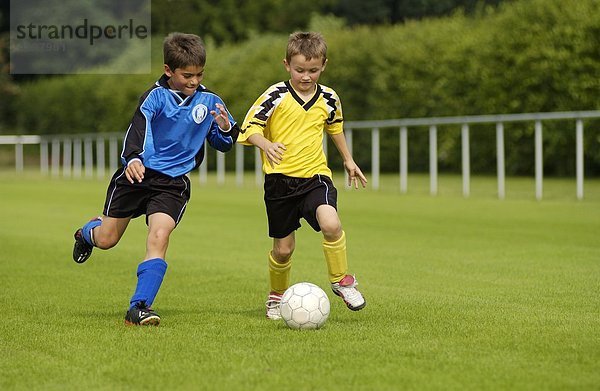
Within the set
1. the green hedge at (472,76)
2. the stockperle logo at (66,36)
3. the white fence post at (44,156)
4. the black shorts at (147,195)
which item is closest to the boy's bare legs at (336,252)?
the black shorts at (147,195)

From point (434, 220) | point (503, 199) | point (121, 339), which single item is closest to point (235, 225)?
point (434, 220)

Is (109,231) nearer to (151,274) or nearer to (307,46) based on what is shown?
(151,274)

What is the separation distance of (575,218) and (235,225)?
4.77 meters

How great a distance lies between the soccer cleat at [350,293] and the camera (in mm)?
7027

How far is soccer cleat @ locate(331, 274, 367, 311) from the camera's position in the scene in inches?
277

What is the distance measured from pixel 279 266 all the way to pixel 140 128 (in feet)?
4.31

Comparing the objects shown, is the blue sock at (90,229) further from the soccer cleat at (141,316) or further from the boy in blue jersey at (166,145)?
the soccer cleat at (141,316)

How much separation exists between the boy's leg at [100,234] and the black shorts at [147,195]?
12 centimetres

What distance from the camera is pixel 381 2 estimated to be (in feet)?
162

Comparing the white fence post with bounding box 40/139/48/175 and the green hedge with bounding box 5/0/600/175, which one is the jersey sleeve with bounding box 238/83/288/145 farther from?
the white fence post with bounding box 40/139/48/175

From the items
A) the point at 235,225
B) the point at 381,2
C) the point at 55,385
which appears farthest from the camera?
the point at 381,2

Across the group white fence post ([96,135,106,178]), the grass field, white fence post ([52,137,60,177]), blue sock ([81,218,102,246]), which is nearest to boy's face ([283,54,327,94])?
the grass field

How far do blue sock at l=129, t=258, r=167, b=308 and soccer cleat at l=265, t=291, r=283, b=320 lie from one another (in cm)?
76

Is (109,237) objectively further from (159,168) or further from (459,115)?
(459,115)
